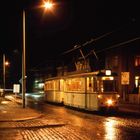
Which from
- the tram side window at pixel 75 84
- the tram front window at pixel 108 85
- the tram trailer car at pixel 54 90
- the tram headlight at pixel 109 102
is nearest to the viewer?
the tram headlight at pixel 109 102

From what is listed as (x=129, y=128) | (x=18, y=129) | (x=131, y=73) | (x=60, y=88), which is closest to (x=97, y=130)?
(x=129, y=128)

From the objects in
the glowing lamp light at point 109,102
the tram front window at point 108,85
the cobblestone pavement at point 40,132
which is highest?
the tram front window at point 108,85

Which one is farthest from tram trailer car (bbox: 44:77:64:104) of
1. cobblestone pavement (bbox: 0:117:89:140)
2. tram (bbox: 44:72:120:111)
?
cobblestone pavement (bbox: 0:117:89:140)

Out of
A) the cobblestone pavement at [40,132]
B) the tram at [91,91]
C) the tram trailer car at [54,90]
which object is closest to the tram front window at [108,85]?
the tram at [91,91]

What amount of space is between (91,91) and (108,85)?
142cm

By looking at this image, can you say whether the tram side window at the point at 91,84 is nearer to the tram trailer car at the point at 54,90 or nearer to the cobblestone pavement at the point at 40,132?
the cobblestone pavement at the point at 40,132

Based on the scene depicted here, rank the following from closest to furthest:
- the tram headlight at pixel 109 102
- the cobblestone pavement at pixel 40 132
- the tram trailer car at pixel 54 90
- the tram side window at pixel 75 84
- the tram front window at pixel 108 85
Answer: the cobblestone pavement at pixel 40 132 → the tram headlight at pixel 109 102 → the tram front window at pixel 108 85 → the tram side window at pixel 75 84 → the tram trailer car at pixel 54 90

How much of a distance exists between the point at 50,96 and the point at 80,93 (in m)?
12.7

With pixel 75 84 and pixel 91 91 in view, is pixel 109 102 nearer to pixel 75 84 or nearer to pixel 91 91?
pixel 91 91

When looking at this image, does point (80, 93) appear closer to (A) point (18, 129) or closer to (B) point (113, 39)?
(A) point (18, 129)

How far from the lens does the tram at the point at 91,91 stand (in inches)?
1024

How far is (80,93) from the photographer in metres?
29.2

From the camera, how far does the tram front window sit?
26.2 m

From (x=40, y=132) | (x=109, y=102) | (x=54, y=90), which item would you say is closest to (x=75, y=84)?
(x=109, y=102)
